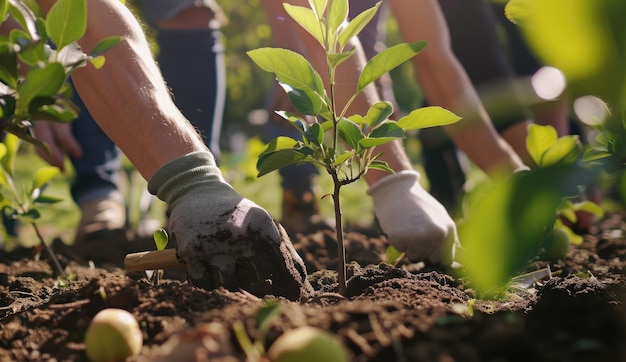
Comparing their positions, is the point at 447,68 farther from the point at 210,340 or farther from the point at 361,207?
the point at 361,207

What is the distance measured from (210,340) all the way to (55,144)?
258 cm

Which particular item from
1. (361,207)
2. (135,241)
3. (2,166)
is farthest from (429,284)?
(361,207)

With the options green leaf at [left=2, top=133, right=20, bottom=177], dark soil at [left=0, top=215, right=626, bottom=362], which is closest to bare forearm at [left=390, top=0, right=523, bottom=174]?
dark soil at [left=0, top=215, right=626, bottom=362]

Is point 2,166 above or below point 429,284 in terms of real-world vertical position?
above

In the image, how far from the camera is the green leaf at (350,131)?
146 cm

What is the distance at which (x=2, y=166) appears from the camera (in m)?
2.15

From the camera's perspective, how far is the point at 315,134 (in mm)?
1440

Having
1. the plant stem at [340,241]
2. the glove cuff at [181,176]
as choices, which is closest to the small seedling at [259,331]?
the plant stem at [340,241]

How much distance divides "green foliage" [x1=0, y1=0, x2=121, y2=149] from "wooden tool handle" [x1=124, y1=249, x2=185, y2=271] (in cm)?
45

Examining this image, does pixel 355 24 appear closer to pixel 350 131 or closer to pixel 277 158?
pixel 350 131

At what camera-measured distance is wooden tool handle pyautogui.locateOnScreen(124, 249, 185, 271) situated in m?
1.53

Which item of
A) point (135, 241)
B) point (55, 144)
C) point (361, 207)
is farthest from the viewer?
point (361, 207)

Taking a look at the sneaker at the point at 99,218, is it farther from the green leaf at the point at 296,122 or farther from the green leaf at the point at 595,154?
the green leaf at the point at 595,154

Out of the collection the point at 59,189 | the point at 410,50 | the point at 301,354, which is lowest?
the point at 59,189
